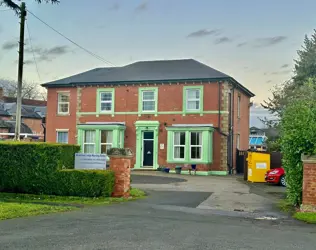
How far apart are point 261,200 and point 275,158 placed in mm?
9207

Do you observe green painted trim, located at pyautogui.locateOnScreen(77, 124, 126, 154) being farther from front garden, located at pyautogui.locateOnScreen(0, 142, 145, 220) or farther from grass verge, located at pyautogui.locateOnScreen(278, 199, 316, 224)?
grass verge, located at pyautogui.locateOnScreen(278, 199, 316, 224)

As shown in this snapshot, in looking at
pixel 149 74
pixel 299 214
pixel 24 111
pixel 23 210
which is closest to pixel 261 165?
pixel 149 74

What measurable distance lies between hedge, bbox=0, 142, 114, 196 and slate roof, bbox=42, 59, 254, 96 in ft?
56.8

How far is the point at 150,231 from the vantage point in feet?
29.3

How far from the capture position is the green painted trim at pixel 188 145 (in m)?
30.8

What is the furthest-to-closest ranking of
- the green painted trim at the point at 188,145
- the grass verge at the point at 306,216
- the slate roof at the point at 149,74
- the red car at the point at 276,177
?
the slate roof at the point at 149,74, the green painted trim at the point at 188,145, the red car at the point at 276,177, the grass verge at the point at 306,216

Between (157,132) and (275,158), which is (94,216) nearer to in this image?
(275,158)

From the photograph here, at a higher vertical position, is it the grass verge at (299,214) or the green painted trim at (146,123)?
the green painted trim at (146,123)

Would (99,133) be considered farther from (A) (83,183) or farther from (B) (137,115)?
(A) (83,183)

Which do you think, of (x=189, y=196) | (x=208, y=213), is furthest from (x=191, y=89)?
(x=208, y=213)

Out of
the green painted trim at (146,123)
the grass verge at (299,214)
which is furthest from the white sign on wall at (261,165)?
the grass verge at (299,214)

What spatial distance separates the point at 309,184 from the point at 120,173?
20.5 ft

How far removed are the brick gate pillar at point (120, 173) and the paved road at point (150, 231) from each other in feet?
8.30

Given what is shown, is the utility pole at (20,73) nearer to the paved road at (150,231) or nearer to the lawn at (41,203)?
the lawn at (41,203)
